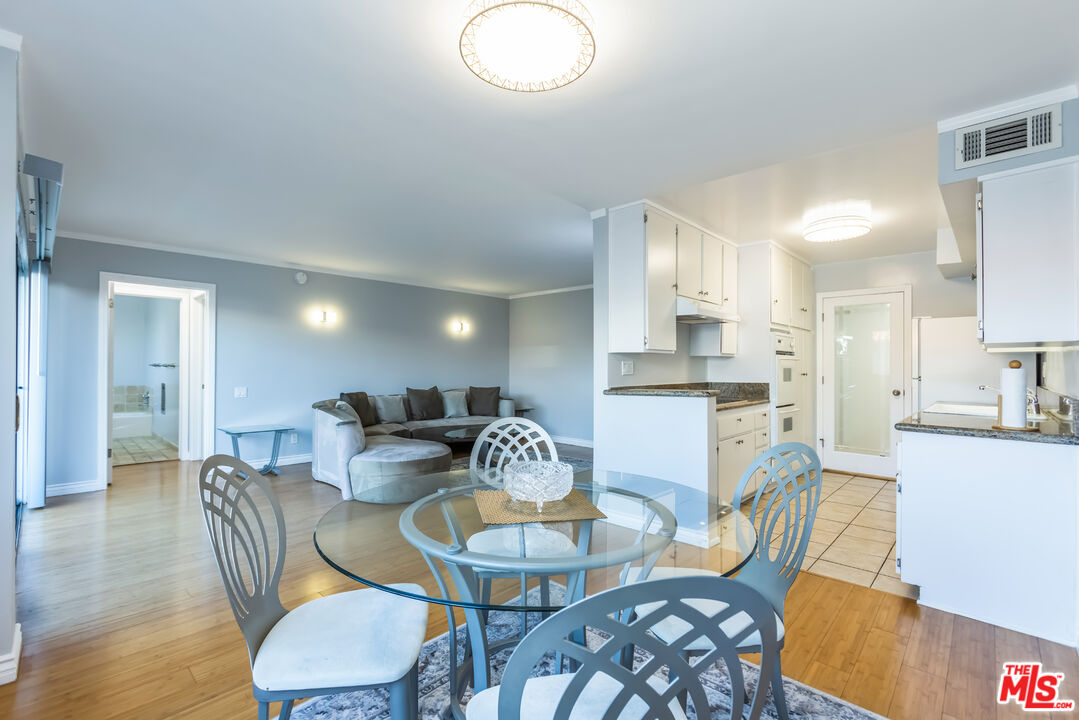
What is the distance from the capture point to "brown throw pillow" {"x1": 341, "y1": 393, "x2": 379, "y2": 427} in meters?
5.92

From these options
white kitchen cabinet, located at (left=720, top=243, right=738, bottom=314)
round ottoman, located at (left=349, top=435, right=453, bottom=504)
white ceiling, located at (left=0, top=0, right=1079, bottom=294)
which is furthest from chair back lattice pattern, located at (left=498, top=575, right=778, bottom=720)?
white kitchen cabinet, located at (left=720, top=243, right=738, bottom=314)

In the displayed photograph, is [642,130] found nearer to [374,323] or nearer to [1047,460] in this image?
[1047,460]

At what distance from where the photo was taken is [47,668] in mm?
1911

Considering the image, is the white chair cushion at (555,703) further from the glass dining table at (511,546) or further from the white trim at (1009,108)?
the white trim at (1009,108)

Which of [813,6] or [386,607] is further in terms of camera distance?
[813,6]

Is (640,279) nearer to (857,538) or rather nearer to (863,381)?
(857,538)

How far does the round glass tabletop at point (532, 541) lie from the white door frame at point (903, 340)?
14.0ft

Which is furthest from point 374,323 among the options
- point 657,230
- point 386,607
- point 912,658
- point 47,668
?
point 912,658

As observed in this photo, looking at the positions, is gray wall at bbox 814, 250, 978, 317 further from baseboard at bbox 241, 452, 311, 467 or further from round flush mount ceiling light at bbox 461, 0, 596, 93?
baseboard at bbox 241, 452, 311, 467

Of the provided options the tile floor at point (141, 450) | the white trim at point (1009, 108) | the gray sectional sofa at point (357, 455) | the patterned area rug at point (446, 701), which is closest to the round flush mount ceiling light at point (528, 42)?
the white trim at point (1009, 108)

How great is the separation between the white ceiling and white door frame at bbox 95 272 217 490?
3.65 ft

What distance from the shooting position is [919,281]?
16.5 feet

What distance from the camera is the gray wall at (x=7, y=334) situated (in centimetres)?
180

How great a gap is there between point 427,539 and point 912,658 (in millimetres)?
2008
